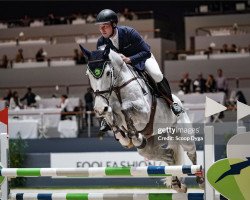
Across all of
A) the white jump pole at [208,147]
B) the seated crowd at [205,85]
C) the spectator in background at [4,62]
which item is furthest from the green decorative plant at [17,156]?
the spectator in background at [4,62]

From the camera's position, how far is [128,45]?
649cm

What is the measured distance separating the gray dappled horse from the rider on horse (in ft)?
0.42

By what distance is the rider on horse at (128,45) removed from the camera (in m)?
6.24

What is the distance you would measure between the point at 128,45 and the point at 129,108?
80 cm

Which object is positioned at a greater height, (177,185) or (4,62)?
(4,62)

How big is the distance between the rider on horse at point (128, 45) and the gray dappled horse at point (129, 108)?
0.13 metres

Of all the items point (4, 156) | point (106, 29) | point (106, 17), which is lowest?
point (4, 156)

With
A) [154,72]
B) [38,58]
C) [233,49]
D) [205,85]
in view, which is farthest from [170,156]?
[38,58]

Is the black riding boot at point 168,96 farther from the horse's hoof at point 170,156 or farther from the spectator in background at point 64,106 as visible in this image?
the spectator in background at point 64,106

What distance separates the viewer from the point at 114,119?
5.93m

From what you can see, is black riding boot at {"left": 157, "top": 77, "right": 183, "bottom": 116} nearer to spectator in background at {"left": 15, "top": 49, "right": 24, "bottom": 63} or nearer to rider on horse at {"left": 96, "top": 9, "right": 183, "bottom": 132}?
rider on horse at {"left": 96, "top": 9, "right": 183, "bottom": 132}

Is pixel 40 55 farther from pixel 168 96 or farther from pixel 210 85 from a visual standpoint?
pixel 168 96

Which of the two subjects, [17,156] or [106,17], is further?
[17,156]

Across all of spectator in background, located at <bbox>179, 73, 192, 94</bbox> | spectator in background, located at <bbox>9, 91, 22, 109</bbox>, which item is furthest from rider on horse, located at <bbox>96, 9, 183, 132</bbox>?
spectator in background, located at <bbox>9, 91, 22, 109</bbox>
